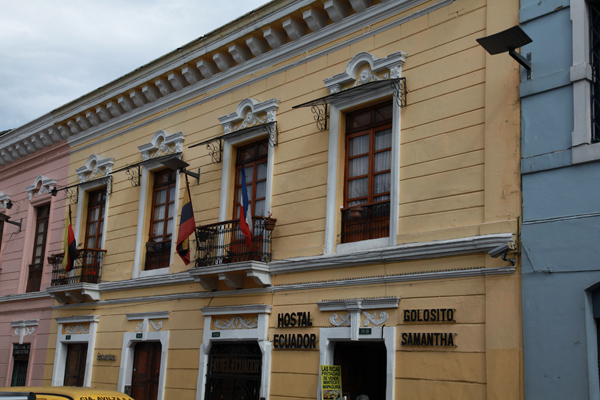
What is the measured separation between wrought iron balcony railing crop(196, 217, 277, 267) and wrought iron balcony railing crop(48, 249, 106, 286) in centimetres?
355

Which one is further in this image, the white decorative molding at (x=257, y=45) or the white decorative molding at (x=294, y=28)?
the white decorative molding at (x=257, y=45)

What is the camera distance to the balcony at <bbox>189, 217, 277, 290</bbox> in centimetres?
1109

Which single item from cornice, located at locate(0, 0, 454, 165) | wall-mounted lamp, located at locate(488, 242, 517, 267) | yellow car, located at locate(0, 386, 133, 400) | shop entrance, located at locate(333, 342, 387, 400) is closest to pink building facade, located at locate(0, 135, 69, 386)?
cornice, located at locate(0, 0, 454, 165)

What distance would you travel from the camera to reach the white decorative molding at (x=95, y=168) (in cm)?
1541

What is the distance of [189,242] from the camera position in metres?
12.7

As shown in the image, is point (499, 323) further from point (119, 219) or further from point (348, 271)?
point (119, 219)

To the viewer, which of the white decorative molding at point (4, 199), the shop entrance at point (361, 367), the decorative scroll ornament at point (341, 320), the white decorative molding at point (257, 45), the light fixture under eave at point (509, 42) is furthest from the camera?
the white decorative molding at point (4, 199)

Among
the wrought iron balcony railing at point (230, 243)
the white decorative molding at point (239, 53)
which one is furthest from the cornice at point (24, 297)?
the white decorative molding at point (239, 53)

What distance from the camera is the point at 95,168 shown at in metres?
15.9

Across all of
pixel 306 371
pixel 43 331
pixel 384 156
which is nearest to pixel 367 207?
pixel 384 156

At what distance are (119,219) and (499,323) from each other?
30.3ft

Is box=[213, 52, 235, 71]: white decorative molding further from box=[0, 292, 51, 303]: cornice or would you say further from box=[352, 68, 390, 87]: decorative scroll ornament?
box=[0, 292, 51, 303]: cornice

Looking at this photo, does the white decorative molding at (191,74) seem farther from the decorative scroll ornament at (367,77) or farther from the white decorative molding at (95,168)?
the decorative scroll ornament at (367,77)

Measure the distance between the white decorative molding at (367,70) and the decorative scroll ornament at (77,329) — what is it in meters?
7.86
